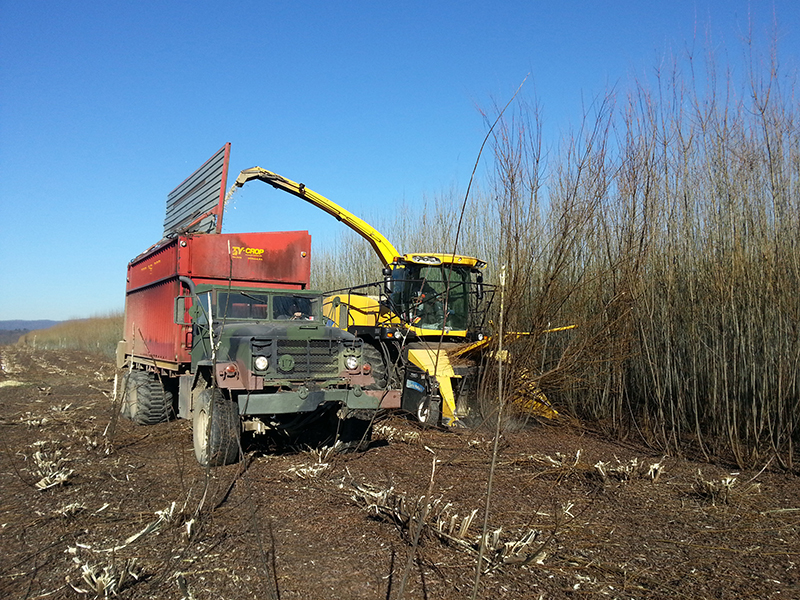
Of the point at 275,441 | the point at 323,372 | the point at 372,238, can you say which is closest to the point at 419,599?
the point at 323,372

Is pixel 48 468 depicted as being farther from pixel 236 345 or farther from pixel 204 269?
pixel 204 269

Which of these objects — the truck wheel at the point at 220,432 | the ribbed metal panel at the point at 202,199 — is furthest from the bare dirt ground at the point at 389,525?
the ribbed metal panel at the point at 202,199

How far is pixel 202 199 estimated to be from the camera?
1145 centimetres

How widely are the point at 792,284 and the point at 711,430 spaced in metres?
1.99

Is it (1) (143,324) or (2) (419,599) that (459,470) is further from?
(1) (143,324)

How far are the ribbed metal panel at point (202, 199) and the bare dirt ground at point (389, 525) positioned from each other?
393 cm

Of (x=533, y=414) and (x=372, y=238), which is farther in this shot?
(x=372, y=238)

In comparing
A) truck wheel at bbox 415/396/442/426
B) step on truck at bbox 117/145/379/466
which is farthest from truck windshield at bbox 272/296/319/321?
truck wheel at bbox 415/396/442/426

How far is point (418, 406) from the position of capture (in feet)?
28.3

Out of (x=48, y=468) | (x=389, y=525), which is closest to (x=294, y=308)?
(x=48, y=468)

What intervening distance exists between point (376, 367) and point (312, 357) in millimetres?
1363

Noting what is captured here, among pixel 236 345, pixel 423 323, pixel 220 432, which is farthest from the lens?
pixel 423 323

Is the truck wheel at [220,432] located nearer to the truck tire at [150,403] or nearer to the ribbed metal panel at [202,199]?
the truck tire at [150,403]

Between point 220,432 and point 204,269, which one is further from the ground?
point 204,269
